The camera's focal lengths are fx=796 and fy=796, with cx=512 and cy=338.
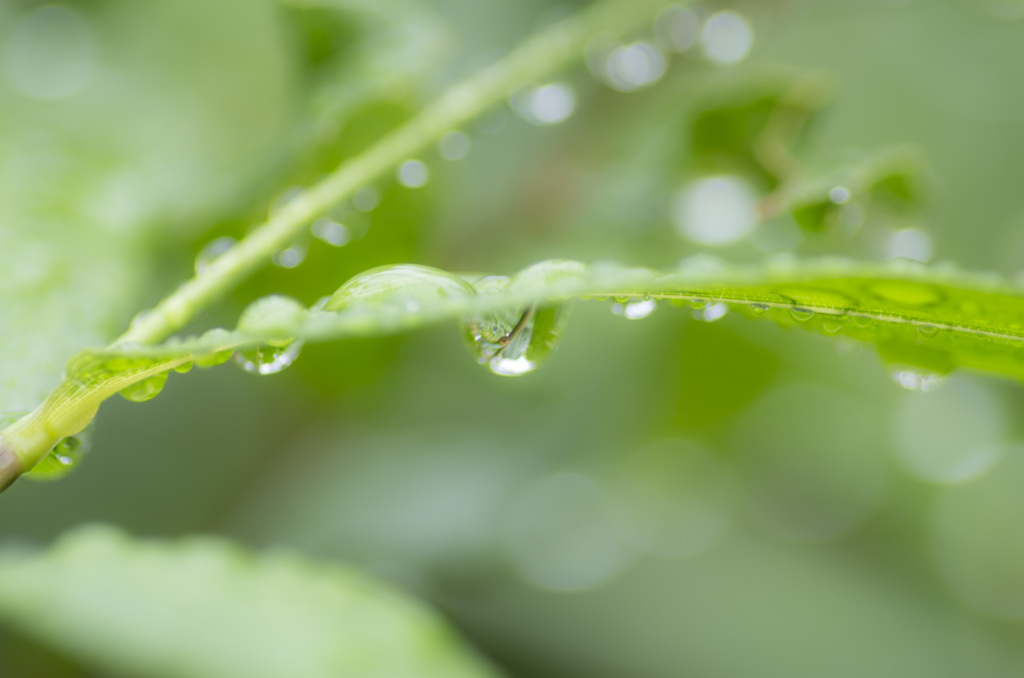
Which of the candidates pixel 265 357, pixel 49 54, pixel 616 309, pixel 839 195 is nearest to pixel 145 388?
pixel 265 357

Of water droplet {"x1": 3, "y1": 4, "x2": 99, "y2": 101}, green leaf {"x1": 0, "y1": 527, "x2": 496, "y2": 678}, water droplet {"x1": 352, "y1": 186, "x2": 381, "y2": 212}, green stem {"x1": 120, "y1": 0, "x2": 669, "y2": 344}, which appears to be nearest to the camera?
green stem {"x1": 120, "y1": 0, "x2": 669, "y2": 344}

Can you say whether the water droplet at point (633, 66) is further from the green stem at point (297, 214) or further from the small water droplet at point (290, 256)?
the small water droplet at point (290, 256)

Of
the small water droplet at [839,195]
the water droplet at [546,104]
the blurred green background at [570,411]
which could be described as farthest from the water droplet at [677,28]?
the small water droplet at [839,195]

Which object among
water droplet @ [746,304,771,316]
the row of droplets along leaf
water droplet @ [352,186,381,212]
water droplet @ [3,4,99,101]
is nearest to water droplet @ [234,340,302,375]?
the row of droplets along leaf

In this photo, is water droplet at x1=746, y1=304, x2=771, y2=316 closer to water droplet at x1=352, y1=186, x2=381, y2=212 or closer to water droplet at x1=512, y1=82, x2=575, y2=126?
water droplet at x1=352, y1=186, x2=381, y2=212

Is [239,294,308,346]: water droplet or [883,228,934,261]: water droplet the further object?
[883,228,934,261]: water droplet

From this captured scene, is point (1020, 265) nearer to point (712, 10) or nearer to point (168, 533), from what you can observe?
point (712, 10)
